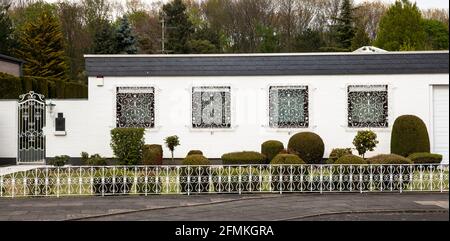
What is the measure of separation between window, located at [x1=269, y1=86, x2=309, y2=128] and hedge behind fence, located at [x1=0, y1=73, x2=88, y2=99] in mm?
10811

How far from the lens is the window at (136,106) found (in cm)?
1816

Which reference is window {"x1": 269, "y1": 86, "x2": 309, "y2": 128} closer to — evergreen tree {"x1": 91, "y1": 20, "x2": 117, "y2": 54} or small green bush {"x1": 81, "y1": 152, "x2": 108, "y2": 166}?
small green bush {"x1": 81, "y1": 152, "x2": 108, "y2": 166}

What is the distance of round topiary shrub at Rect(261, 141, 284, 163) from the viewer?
671 inches

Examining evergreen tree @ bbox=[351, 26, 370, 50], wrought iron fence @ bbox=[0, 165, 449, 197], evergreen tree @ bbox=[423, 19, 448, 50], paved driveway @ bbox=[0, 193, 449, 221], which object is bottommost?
paved driveway @ bbox=[0, 193, 449, 221]

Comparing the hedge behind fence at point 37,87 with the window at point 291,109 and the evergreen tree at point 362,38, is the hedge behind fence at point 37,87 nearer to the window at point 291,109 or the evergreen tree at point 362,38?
the window at point 291,109

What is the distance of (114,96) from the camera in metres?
18.2

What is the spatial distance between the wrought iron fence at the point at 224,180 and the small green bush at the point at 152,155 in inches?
169

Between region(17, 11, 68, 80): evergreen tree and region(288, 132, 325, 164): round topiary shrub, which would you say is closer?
region(288, 132, 325, 164): round topiary shrub

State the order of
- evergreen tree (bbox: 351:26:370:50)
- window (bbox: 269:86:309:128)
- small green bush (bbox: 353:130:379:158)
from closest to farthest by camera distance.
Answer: small green bush (bbox: 353:130:379:158), window (bbox: 269:86:309:128), evergreen tree (bbox: 351:26:370:50)

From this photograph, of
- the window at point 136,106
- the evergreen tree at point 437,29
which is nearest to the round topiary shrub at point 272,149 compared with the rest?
the window at point 136,106

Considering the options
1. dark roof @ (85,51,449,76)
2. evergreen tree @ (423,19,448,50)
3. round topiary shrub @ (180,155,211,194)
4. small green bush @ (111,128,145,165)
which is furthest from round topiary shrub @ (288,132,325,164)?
evergreen tree @ (423,19,448,50)
